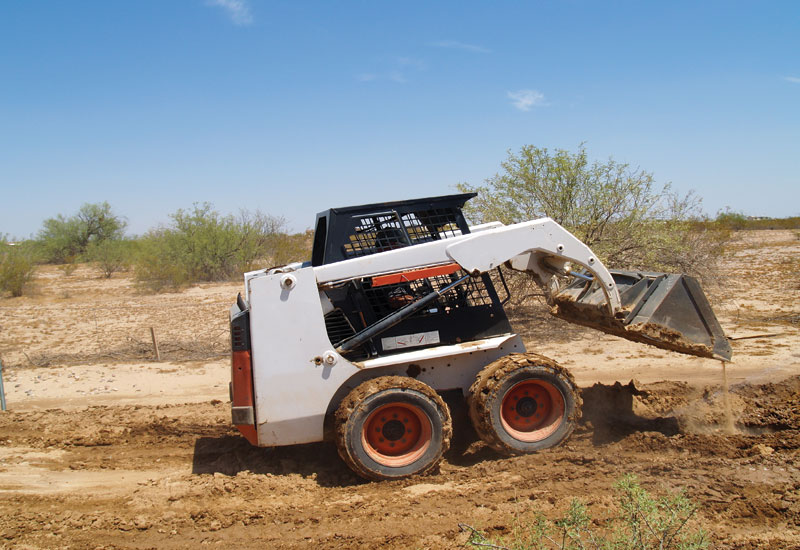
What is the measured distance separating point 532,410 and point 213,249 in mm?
21162

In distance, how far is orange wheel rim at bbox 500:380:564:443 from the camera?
16.9 ft

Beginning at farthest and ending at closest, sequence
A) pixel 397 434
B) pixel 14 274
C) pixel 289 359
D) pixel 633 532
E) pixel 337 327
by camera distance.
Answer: pixel 14 274 < pixel 337 327 < pixel 397 434 < pixel 289 359 < pixel 633 532

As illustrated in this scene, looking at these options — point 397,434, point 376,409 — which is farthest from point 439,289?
point 397,434

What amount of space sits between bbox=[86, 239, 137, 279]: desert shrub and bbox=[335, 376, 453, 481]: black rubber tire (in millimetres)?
27358

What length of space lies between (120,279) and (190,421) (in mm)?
23212

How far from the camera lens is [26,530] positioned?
4156 mm

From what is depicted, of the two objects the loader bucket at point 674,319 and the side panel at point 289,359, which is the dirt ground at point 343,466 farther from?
the loader bucket at point 674,319

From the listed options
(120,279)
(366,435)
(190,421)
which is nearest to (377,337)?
(366,435)

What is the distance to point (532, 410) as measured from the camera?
5.24 metres

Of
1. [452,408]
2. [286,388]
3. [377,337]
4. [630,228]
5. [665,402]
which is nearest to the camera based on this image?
[286,388]

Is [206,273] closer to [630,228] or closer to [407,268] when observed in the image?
[630,228]

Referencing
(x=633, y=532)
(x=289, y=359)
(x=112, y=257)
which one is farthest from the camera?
(x=112, y=257)

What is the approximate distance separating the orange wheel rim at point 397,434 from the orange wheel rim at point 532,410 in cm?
76

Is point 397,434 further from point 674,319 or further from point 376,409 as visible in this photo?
point 674,319
